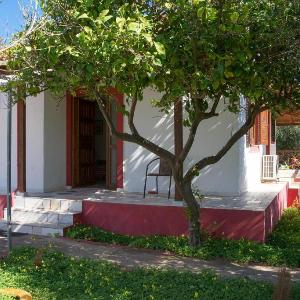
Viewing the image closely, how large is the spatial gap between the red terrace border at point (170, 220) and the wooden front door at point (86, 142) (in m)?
3.11

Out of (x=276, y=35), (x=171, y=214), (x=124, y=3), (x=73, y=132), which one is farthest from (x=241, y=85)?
(x=73, y=132)

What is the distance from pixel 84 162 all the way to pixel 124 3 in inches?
273

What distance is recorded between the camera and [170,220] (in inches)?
310

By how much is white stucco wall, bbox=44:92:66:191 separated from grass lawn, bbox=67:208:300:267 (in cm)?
260

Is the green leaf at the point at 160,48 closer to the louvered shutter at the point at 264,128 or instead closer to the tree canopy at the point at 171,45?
the tree canopy at the point at 171,45

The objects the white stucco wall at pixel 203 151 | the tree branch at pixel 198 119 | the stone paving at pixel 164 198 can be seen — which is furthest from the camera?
the white stucco wall at pixel 203 151

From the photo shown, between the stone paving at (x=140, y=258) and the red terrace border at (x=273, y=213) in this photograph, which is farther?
the red terrace border at (x=273, y=213)

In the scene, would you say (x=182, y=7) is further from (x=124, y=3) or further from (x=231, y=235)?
(x=231, y=235)

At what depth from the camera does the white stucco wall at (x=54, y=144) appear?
1056cm

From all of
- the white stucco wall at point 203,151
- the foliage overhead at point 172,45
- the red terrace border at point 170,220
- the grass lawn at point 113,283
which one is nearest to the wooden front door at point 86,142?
the white stucco wall at point 203,151

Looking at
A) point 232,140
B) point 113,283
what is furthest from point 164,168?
point 113,283

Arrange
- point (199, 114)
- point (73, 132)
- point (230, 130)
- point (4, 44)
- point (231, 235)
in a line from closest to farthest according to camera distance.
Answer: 1. point (4, 44)
2. point (199, 114)
3. point (231, 235)
4. point (230, 130)
5. point (73, 132)

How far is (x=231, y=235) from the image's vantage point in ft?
24.6

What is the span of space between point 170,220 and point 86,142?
471 cm
